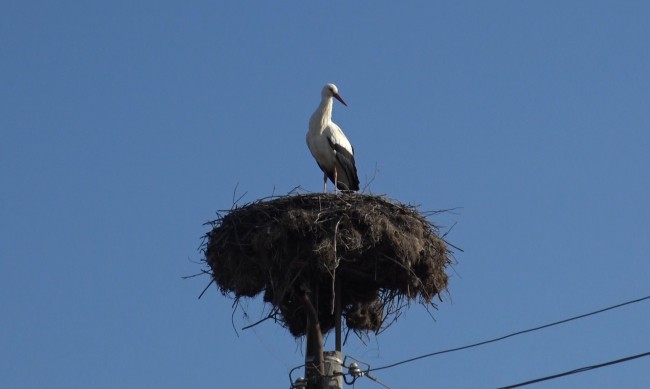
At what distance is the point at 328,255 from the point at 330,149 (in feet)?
14.1

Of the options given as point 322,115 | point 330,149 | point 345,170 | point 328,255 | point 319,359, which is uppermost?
point 322,115

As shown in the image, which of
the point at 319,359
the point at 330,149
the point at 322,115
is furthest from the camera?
the point at 322,115

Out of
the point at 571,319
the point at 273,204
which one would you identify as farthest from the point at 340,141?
the point at 571,319

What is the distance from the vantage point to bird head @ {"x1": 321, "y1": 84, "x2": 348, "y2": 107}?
15.7m

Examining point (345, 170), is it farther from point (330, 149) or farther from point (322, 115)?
point (322, 115)

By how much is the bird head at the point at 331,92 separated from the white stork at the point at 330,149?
86 millimetres

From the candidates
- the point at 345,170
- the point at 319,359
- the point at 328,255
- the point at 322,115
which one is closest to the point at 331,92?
the point at 322,115

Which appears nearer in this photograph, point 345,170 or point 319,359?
point 319,359

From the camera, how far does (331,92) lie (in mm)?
15719

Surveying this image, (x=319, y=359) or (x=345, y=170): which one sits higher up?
(x=345, y=170)

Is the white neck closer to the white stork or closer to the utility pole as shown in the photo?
the white stork

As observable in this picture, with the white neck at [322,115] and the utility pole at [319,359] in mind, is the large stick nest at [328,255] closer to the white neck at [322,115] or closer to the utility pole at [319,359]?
the utility pole at [319,359]

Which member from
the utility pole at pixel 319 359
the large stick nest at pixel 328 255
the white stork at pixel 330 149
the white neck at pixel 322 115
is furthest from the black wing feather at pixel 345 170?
the utility pole at pixel 319 359

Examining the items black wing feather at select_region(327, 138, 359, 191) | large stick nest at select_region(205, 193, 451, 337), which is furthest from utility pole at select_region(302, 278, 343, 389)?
black wing feather at select_region(327, 138, 359, 191)
